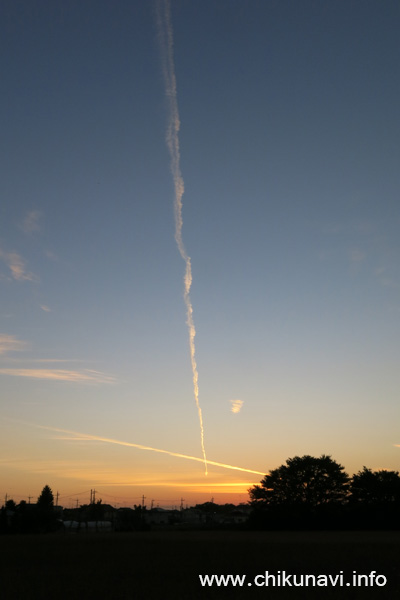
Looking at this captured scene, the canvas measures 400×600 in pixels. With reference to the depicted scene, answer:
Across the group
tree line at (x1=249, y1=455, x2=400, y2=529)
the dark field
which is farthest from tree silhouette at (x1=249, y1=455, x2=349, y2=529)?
the dark field

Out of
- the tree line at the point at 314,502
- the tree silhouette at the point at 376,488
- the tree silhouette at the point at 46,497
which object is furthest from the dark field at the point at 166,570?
the tree silhouette at the point at 46,497

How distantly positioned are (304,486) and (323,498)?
400cm

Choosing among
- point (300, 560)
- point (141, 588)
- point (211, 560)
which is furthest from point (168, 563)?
point (141, 588)

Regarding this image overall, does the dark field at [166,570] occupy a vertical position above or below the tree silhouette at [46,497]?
below

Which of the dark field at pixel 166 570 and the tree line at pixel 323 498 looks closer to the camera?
the dark field at pixel 166 570

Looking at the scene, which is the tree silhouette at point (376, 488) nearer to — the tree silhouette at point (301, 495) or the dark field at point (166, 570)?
the tree silhouette at point (301, 495)

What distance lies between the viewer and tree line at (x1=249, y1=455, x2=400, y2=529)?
96562 mm

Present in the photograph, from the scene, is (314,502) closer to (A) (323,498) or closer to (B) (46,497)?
(A) (323,498)

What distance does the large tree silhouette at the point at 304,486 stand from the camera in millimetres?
101562

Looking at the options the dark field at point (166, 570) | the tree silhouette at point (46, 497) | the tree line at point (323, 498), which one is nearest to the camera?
the dark field at point (166, 570)

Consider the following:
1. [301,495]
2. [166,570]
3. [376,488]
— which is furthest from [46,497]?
[166,570]

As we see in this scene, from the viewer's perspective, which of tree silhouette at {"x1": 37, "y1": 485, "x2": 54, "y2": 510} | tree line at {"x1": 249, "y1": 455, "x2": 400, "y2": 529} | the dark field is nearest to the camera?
the dark field

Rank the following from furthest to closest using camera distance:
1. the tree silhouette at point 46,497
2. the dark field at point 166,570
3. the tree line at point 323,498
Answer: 1. the tree silhouette at point 46,497
2. the tree line at point 323,498
3. the dark field at point 166,570

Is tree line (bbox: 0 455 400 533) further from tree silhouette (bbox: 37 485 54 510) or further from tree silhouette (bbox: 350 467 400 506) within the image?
tree silhouette (bbox: 37 485 54 510)
